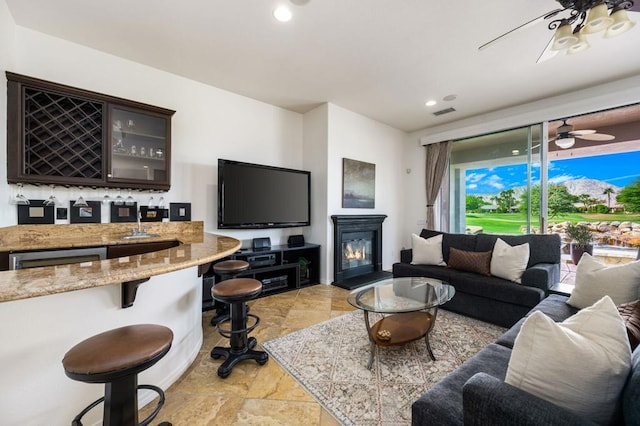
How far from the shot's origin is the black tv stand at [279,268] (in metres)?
→ 3.42

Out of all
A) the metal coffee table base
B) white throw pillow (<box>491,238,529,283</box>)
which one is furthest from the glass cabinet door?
white throw pillow (<box>491,238,529,283</box>)

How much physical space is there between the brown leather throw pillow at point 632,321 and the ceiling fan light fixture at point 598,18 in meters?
1.72

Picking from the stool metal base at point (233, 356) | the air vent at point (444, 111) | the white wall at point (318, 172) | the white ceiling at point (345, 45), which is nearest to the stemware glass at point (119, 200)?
the white ceiling at point (345, 45)

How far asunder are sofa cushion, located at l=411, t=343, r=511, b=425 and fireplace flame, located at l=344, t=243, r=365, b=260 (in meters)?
3.11

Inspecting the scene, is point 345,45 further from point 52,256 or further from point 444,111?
point 52,256

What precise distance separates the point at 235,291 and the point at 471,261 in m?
2.78

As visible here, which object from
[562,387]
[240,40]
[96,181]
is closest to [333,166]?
[240,40]

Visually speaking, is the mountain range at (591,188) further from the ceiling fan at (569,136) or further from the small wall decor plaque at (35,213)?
the small wall decor plaque at (35,213)

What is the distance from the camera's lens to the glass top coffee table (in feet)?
6.70

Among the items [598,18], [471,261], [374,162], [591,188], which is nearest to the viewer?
[598,18]

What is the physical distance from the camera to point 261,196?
3.74m

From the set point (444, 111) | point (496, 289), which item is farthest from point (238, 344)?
point (444, 111)

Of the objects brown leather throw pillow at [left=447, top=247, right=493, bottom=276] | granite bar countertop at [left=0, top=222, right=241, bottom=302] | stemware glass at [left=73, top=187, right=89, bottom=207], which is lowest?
brown leather throw pillow at [left=447, top=247, right=493, bottom=276]

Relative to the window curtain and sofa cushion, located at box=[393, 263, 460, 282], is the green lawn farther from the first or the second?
sofa cushion, located at box=[393, 263, 460, 282]
